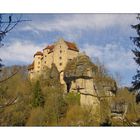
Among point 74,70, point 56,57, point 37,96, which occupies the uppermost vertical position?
point 56,57

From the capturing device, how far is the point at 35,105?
3154 mm

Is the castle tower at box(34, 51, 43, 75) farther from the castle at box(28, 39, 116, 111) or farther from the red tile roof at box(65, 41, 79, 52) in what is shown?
the red tile roof at box(65, 41, 79, 52)

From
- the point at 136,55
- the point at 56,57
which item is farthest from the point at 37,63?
the point at 136,55

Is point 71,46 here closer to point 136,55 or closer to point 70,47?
point 70,47

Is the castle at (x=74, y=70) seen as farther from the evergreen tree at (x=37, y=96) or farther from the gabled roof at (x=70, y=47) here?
the evergreen tree at (x=37, y=96)

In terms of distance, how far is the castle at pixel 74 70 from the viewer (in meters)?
3.17

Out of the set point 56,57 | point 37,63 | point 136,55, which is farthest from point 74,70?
point 136,55

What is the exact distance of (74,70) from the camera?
320 cm

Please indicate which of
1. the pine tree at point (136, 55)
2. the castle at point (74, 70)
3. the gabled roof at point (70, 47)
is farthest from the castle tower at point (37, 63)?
the pine tree at point (136, 55)

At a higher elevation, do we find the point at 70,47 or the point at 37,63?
the point at 70,47

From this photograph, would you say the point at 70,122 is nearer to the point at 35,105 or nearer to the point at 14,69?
the point at 35,105

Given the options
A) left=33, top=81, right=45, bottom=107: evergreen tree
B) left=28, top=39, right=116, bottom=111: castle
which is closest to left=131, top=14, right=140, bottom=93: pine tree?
left=28, top=39, right=116, bottom=111: castle

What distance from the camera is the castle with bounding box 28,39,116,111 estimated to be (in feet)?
10.4

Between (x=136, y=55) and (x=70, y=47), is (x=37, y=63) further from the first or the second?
(x=136, y=55)
